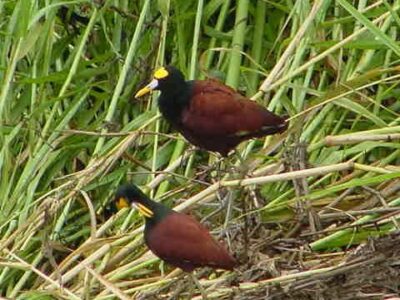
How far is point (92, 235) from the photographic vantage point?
12.1 ft

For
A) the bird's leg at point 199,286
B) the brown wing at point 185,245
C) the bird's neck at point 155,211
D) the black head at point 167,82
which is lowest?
the bird's leg at point 199,286

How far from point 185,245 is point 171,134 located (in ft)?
2.62

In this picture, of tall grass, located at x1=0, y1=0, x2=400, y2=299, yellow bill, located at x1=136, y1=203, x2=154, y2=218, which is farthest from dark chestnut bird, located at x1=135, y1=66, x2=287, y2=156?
yellow bill, located at x1=136, y1=203, x2=154, y2=218

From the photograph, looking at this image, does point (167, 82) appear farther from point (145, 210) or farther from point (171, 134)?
point (171, 134)

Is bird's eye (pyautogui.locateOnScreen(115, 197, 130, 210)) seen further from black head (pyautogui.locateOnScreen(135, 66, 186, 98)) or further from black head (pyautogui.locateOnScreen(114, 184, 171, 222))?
black head (pyautogui.locateOnScreen(135, 66, 186, 98))

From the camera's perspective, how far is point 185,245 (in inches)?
130

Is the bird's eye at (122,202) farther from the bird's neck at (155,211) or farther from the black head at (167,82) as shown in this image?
the black head at (167,82)

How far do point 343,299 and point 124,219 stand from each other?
672 mm

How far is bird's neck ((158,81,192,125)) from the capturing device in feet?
11.5

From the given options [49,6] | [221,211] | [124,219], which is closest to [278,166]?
[221,211]

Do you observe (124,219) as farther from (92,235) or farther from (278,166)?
(278,166)

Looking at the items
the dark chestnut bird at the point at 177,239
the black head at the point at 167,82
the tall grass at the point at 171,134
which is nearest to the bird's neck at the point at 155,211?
the dark chestnut bird at the point at 177,239

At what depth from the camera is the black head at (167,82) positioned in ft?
11.5

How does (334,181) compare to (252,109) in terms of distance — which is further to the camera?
(334,181)
